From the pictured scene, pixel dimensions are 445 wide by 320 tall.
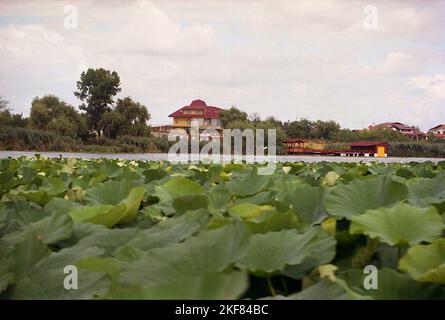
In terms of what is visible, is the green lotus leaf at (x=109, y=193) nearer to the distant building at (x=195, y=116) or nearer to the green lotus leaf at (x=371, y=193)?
the green lotus leaf at (x=371, y=193)

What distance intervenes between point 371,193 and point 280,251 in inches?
14.8

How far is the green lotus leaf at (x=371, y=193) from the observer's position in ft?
2.79

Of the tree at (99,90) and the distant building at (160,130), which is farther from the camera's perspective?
the distant building at (160,130)

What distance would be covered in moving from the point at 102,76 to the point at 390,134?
86.2ft

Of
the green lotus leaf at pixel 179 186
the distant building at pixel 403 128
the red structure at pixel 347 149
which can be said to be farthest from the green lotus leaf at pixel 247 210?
Result: the distant building at pixel 403 128

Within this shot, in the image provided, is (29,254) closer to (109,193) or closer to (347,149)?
(109,193)

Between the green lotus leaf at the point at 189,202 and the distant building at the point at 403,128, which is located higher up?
the distant building at the point at 403,128

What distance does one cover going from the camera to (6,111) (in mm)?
22719

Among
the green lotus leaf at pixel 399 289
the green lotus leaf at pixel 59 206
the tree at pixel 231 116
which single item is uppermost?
the tree at pixel 231 116

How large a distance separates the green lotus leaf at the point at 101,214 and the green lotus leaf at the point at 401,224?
1.21 feet
